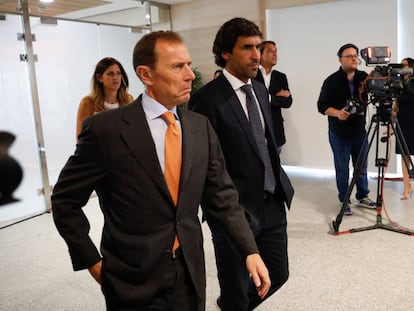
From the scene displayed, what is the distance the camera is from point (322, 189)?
196 inches

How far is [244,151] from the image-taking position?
185cm

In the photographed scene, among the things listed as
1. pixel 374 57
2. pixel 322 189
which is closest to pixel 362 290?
pixel 374 57

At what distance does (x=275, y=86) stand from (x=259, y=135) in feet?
8.13

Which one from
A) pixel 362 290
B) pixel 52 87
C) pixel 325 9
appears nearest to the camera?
pixel 362 290

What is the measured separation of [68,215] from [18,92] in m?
3.73

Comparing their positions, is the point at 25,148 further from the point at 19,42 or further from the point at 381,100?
the point at 381,100

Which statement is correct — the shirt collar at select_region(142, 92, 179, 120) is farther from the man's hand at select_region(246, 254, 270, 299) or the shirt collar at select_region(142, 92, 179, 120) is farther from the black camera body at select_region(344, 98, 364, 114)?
the black camera body at select_region(344, 98, 364, 114)

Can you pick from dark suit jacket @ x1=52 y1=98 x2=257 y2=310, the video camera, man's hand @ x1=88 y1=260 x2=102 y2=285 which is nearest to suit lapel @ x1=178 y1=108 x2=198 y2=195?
dark suit jacket @ x1=52 y1=98 x2=257 y2=310

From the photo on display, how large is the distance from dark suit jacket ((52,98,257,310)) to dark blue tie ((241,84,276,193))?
0.67 metres

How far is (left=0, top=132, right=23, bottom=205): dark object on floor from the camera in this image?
4371 mm

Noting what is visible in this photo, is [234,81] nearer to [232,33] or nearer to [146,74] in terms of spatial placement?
[232,33]

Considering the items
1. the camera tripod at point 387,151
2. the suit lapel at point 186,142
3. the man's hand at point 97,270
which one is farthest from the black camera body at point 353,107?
the man's hand at point 97,270

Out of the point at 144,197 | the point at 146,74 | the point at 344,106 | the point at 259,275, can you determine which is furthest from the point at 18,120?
the point at 259,275

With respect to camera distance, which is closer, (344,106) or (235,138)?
(235,138)
